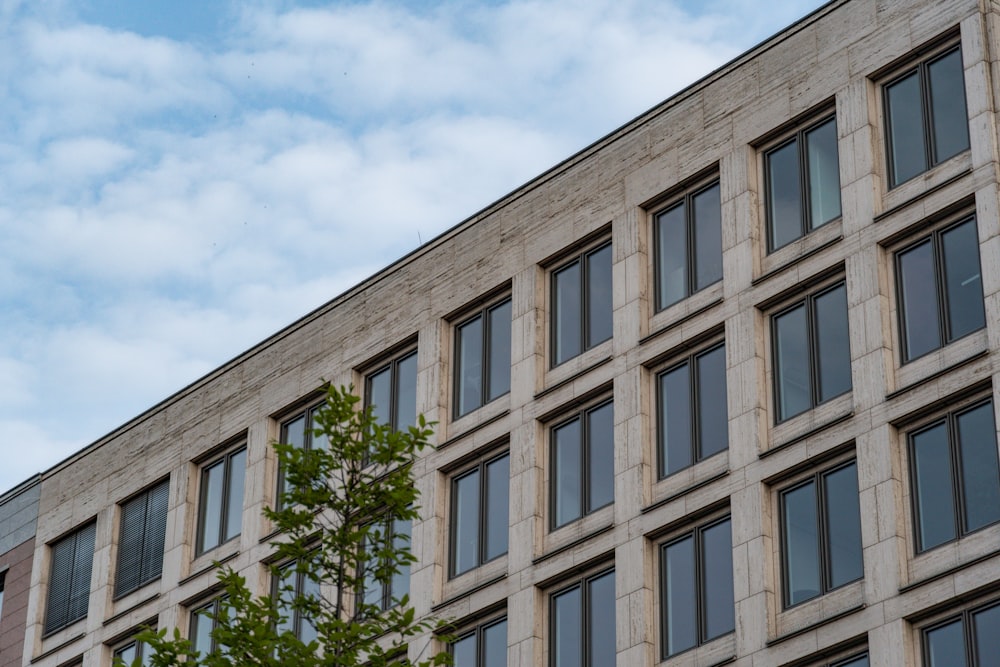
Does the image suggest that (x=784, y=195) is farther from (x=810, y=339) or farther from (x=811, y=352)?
(x=811, y=352)

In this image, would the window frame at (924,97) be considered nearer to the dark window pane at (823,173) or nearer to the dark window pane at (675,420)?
the dark window pane at (823,173)

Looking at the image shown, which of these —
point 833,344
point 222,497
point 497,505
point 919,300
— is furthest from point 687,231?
point 222,497

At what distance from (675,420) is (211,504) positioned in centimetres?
1607

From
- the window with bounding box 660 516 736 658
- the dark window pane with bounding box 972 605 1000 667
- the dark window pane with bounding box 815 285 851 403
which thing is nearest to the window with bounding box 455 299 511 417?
the window with bounding box 660 516 736 658

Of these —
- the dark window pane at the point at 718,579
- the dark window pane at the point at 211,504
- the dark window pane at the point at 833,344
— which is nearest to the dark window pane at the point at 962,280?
the dark window pane at the point at 833,344

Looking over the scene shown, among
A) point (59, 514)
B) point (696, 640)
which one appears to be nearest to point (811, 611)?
point (696, 640)

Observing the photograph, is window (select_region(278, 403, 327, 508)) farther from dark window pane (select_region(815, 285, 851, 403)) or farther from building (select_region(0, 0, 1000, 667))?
dark window pane (select_region(815, 285, 851, 403))

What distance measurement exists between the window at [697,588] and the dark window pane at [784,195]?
5930 mm

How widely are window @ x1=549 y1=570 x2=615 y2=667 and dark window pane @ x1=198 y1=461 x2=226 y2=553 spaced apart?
1291 centimetres

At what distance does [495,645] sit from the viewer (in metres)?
46.2

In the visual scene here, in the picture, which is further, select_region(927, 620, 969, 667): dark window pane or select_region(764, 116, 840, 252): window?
select_region(764, 116, 840, 252): window

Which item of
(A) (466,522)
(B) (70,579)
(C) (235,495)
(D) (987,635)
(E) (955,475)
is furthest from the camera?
(B) (70,579)

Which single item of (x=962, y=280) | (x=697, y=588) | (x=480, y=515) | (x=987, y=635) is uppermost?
(x=962, y=280)

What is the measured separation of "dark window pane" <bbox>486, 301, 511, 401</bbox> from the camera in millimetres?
48750
